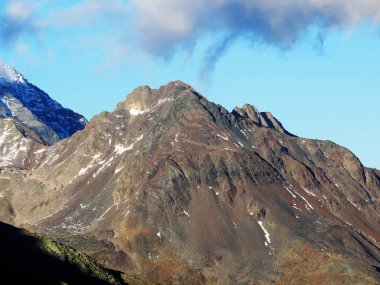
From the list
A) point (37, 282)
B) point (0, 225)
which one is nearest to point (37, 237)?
point (0, 225)

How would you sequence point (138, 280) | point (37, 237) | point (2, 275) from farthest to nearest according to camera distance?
point (138, 280) < point (37, 237) < point (2, 275)

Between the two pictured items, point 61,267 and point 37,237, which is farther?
point 37,237

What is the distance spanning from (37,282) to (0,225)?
97.3ft

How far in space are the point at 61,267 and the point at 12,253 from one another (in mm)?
7172

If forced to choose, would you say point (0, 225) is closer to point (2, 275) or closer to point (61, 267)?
point (61, 267)

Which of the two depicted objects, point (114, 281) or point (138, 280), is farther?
point (138, 280)

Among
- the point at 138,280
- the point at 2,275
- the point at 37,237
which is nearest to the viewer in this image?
the point at 2,275

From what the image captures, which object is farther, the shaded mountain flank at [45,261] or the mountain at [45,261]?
the shaded mountain flank at [45,261]

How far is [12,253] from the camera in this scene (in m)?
99.2

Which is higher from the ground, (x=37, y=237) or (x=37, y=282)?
(x=37, y=237)

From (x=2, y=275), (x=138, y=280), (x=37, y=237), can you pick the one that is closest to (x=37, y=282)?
(x=2, y=275)

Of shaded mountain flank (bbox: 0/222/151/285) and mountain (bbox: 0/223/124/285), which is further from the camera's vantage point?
shaded mountain flank (bbox: 0/222/151/285)

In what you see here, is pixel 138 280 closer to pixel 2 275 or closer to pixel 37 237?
pixel 37 237

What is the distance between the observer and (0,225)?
113 metres
